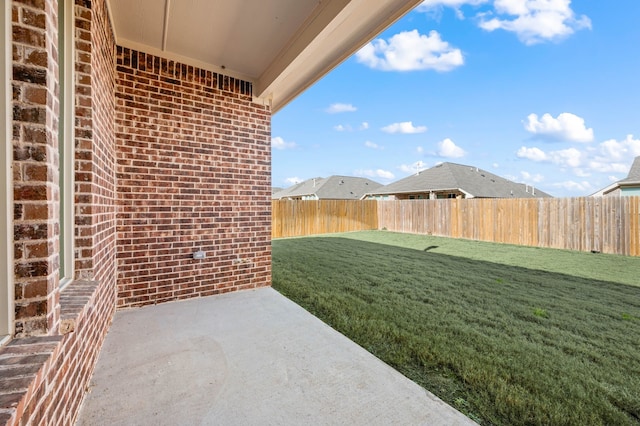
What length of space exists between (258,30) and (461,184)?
1617 centimetres

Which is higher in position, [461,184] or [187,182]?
[461,184]

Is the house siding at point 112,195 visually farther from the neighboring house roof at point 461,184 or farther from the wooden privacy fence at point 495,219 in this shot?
the neighboring house roof at point 461,184

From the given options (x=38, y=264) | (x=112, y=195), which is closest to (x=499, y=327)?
(x=38, y=264)

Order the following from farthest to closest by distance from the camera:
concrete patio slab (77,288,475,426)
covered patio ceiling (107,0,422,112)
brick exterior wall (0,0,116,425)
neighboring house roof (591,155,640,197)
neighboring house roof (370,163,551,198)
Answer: neighboring house roof (370,163,551,198) < neighboring house roof (591,155,640,197) < covered patio ceiling (107,0,422,112) < concrete patio slab (77,288,475,426) < brick exterior wall (0,0,116,425)

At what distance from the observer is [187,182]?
3691 millimetres

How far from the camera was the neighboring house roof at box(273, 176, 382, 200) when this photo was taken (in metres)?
26.1

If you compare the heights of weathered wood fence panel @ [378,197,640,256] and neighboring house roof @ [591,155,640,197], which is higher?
neighboring house roof @ [591,155,640,197]

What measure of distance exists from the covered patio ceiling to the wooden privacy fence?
29.0ft

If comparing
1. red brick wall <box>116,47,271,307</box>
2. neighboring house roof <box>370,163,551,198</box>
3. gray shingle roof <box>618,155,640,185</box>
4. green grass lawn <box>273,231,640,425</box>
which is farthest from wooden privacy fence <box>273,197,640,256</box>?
red brick wall <box>116,47,271,307</box>

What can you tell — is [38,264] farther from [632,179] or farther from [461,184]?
[461,184]

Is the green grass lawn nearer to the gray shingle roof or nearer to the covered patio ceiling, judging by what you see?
the covered patio ceiling

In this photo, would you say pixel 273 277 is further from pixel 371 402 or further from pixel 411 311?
pixel 371 402

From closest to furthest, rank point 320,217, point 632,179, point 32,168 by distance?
1. point 32,168
2. point 632,179
3. point 320,217

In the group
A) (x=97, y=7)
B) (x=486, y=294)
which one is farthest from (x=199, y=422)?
(x=486, y=294)
